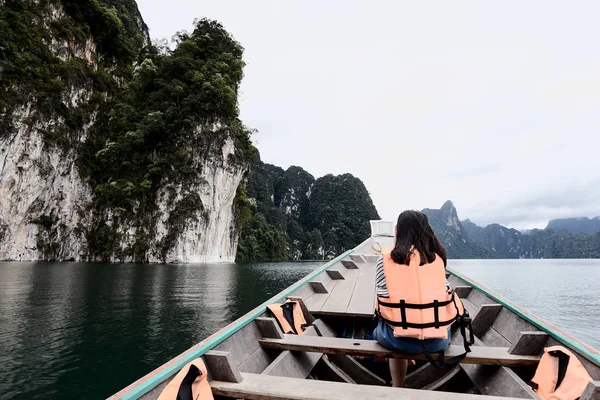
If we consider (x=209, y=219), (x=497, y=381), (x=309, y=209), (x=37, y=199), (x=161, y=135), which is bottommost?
(x=497, y=381)

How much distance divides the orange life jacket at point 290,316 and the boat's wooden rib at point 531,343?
1.81 meters

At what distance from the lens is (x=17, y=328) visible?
6.70 meters

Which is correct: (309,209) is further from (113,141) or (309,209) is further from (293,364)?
(293,364)

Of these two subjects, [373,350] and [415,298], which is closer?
[415,298]

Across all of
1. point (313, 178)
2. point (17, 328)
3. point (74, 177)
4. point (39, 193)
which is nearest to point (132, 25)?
point (74, 177)

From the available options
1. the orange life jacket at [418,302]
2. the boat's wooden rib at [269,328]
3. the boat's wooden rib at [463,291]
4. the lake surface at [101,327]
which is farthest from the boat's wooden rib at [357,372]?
the lake surface at [101,327]

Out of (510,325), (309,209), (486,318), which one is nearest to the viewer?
(510,325)

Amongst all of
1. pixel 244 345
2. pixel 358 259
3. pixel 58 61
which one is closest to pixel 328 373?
pixel 244 345

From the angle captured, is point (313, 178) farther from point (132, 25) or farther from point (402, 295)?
point (402, 295)

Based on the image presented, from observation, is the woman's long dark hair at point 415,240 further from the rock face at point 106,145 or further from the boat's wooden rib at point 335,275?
the rock face at point 106,145

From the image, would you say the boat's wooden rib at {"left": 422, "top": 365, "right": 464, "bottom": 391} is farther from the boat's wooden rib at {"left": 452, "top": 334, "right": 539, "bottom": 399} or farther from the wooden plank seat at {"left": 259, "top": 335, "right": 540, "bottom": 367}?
the wooden plank seat at {"left": 259, "top": 335, "right": 540, "bottom": 367}

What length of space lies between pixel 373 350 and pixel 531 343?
111 centimetres

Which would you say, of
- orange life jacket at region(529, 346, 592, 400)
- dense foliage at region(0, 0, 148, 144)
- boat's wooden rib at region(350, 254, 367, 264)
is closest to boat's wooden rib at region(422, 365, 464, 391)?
orange life jacket at region(529, 346, 592, 400)

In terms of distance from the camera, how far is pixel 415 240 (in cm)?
246
